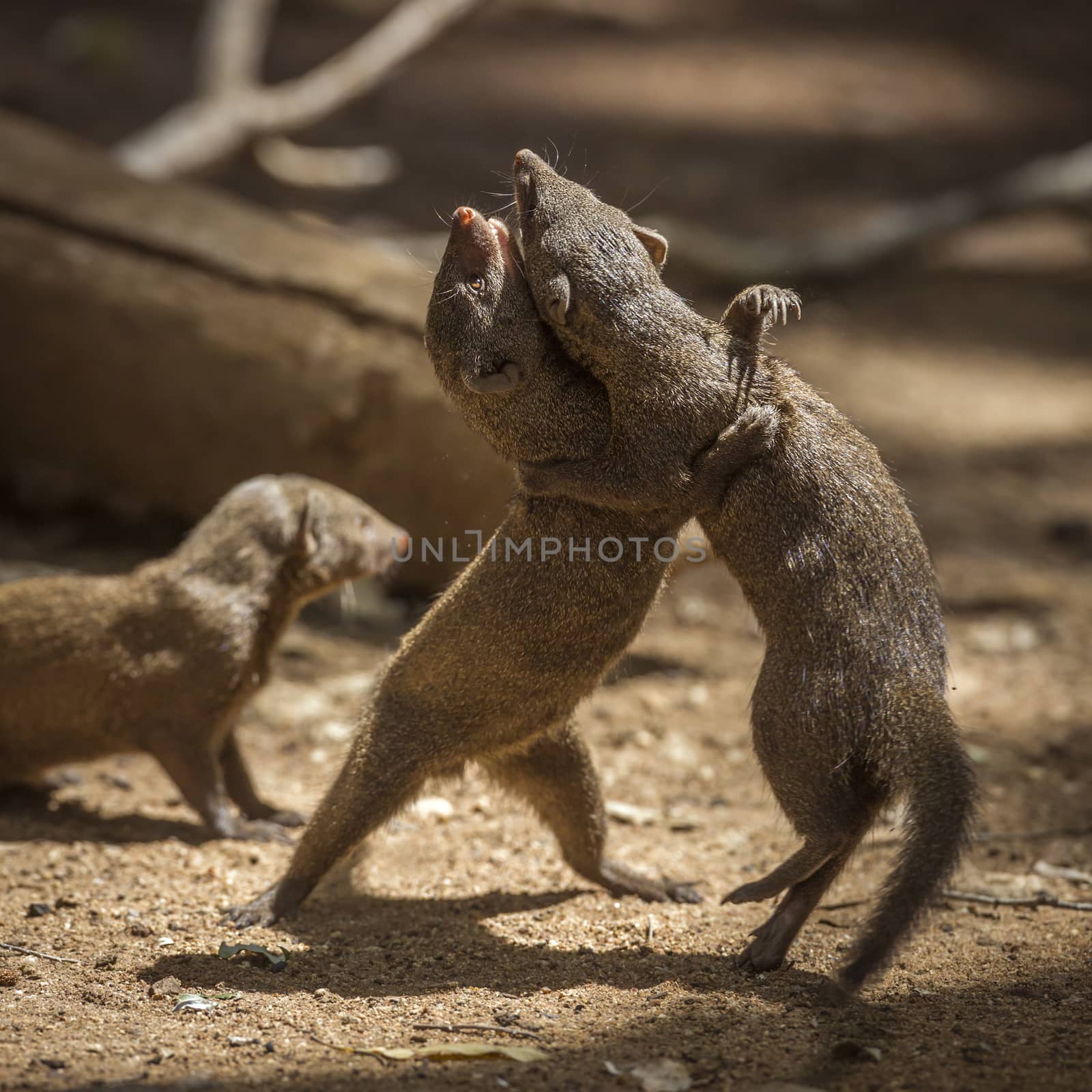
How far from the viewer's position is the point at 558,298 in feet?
13.3

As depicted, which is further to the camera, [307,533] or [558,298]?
[307,533]

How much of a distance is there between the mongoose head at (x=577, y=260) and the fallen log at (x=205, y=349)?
260cm

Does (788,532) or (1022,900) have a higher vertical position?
(788,532)

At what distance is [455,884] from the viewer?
5.08 metres

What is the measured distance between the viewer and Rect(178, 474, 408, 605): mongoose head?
5516 millimetres

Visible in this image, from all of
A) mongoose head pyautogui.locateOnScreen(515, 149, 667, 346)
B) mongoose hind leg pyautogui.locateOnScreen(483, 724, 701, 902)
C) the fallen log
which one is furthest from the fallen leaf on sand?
the fallen log

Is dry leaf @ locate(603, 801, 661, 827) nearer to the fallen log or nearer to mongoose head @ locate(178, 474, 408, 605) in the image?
mongoose head @ locate(178, 474, 408, 605)

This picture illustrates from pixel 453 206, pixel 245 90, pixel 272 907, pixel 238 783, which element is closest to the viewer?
pixel 272 907

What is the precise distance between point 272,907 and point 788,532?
2229 mm

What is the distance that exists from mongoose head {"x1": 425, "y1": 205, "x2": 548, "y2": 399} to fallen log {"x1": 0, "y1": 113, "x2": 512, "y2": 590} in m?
2.54

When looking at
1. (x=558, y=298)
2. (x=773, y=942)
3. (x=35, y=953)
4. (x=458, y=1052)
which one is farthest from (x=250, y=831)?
(x=558, y=298)

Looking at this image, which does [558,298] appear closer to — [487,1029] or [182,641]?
[487,1029]

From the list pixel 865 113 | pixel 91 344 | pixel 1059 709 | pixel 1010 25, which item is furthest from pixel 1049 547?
pixel 1010 25

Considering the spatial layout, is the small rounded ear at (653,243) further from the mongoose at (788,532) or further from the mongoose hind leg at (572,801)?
the mongoose hind leg at (572,801)
